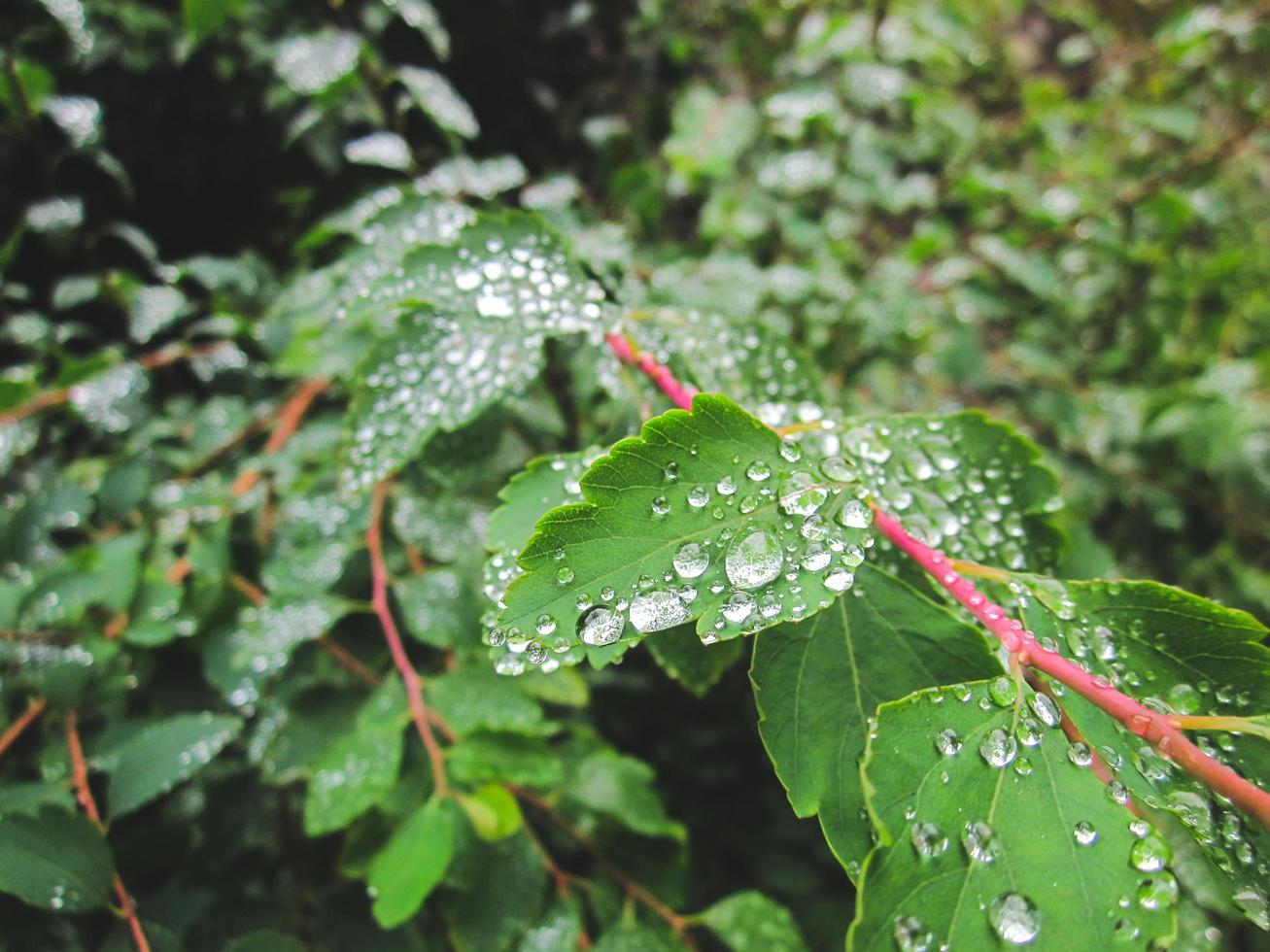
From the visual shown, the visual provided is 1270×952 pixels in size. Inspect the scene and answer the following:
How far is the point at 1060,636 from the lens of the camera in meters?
0.50

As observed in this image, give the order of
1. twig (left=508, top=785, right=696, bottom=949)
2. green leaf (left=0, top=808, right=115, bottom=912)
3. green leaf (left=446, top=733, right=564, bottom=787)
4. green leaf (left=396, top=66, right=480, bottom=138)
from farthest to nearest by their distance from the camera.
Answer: green leaf (left=396, top=66, right=480, bottom=138) → twig (left=508, top=785, right=696, bottom=949) → green leaf (left=446, top=733, right=564, bottom=787) → green leaf (left=0, top=808, right=115, bottom=912)

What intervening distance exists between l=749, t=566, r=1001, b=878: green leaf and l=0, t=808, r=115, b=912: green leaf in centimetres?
68

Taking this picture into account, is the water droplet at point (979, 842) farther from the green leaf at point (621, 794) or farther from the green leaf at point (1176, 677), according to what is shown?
the green leaf at point (621, 794)

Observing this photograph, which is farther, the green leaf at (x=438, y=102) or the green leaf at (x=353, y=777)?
the green leaf at (x=438, y=102)

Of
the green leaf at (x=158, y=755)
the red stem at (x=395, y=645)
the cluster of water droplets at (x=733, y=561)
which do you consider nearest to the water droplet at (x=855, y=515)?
the cluster of water droplets at (x=733, y=561)

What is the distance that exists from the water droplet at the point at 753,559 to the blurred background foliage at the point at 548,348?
31 cm

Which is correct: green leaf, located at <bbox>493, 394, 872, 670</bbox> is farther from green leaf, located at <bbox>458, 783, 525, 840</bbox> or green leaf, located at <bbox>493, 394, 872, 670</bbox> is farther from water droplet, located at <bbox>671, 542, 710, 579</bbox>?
green leaf, located at <bbox>458, 783, 525, 840</bbox>

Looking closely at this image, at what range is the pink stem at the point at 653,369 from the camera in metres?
0.63

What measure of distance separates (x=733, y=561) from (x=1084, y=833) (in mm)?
273

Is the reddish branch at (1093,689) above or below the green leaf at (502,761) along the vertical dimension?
above

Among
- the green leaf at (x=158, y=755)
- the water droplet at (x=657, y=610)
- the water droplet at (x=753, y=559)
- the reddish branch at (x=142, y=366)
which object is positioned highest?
the water droplet at (x=753, y=559)

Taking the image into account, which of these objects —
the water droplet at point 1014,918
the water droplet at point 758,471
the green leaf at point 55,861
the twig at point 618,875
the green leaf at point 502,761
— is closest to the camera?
the water droplet at point 1014,918

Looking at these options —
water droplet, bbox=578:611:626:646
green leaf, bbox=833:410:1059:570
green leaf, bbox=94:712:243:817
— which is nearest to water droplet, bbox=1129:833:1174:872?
green leaf, bbox=833:410:1059:570

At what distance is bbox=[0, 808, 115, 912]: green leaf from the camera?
1.96ft
